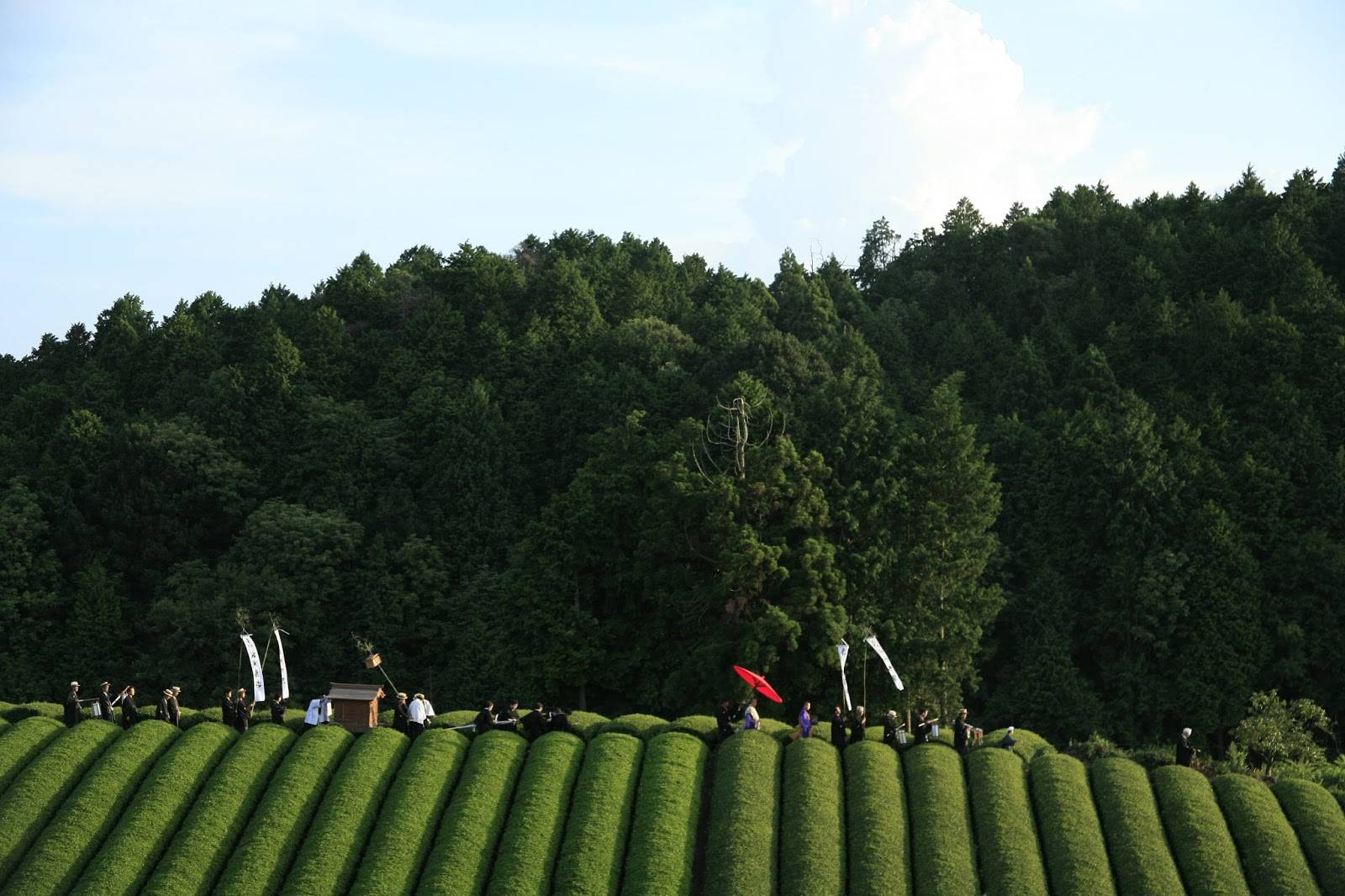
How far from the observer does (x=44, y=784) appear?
3950 cm

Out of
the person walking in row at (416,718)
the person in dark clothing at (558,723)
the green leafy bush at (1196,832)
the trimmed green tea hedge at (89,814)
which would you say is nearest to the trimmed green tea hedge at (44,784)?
the trimmed green tea hedge at (89,814)

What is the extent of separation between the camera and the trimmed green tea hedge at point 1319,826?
35.7 m

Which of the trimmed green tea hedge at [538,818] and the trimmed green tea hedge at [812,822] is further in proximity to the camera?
the trimmed green tea hedge at [538,818]

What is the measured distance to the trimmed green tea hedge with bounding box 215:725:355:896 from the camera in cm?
3616

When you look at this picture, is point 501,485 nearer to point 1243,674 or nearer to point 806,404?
point 806,404

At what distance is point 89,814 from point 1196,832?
25.2 m

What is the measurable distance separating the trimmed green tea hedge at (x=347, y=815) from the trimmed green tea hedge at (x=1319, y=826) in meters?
21.1

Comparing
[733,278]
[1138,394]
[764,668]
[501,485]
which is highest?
[733,278]

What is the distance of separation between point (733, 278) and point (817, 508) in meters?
49.7

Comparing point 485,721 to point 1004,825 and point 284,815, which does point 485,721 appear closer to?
point 284,815

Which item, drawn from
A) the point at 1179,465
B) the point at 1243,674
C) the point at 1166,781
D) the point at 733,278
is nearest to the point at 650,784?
the point at 1166,781

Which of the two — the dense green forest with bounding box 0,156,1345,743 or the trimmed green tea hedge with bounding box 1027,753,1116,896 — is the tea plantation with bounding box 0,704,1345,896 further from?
the dense green forest with bounding box 0,156,1345,743

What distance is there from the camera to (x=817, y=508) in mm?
54625

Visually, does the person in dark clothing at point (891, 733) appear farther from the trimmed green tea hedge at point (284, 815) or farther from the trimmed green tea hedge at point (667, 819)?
the trimmed green tea hedge at point (284, 815)
